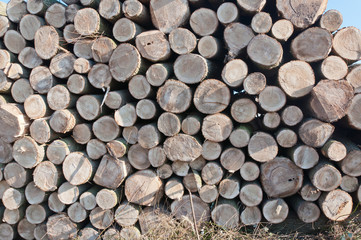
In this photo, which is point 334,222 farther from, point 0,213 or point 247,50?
point 0,213

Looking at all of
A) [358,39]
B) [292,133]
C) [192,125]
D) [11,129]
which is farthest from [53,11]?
[358,39]

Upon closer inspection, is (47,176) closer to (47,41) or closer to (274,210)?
(47,41)

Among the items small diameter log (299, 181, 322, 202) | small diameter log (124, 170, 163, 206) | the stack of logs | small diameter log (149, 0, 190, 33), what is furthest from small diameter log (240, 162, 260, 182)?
small diameter log (149, 0, 190, 33)

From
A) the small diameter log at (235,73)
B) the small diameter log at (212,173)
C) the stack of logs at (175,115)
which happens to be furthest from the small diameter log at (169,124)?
the small diameter log at (235,73)

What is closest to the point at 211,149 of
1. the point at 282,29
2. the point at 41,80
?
the point at 282,29

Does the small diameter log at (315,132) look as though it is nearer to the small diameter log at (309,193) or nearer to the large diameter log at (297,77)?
the large diameter log at (297,77)

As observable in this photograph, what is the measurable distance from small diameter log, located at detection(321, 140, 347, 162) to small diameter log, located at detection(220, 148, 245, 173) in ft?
2.46

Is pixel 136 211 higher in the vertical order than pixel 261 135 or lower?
lower

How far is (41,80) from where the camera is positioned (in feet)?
10.3

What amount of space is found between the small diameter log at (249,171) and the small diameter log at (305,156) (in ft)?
1.19

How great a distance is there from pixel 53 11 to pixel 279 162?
2.80 m

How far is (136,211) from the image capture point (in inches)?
119

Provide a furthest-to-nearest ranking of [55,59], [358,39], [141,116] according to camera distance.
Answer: [55,59] < [141,116] < [358,39]

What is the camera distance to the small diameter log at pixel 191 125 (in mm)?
2826
